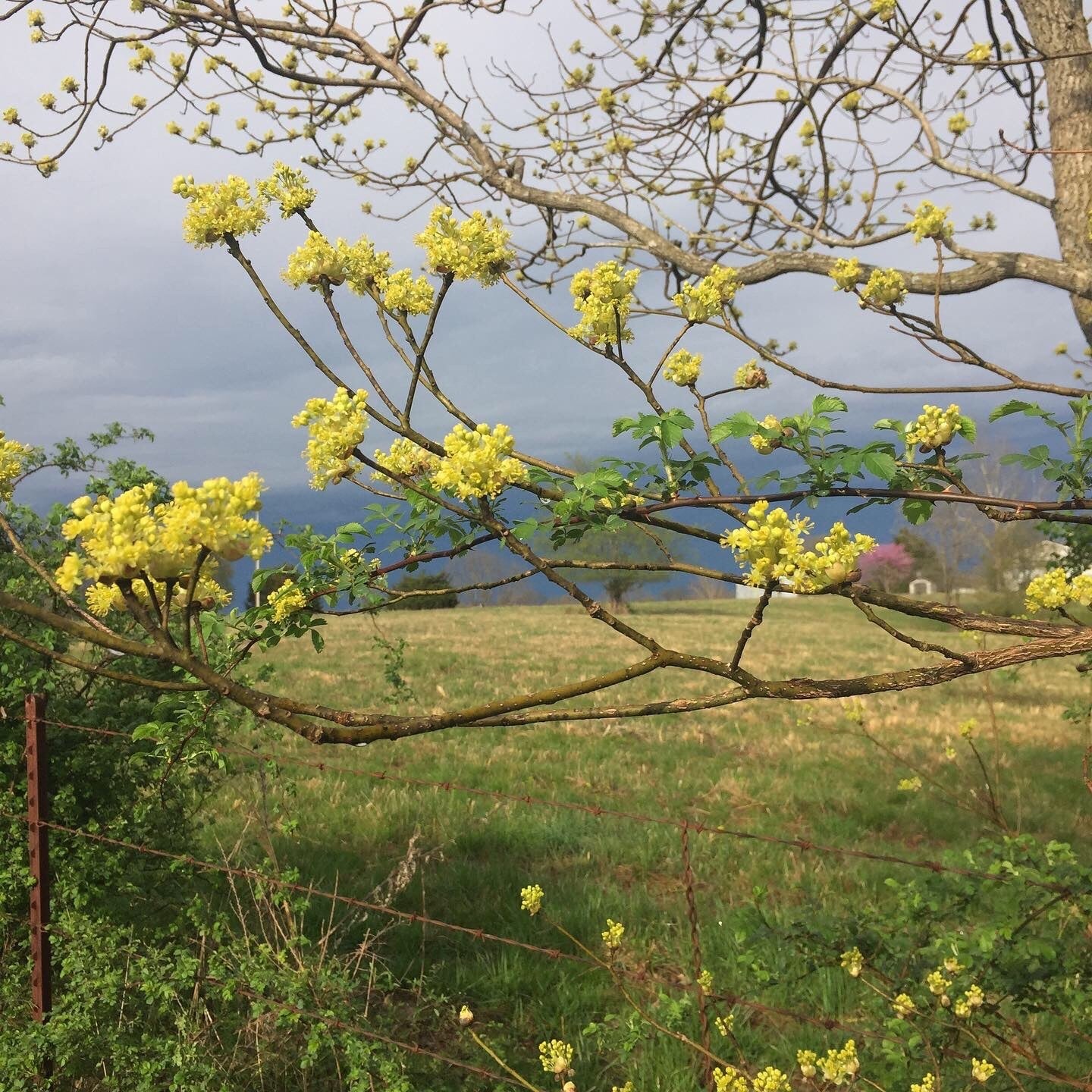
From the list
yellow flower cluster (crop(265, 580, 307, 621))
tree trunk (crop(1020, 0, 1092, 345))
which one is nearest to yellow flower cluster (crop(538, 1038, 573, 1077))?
yellow flower cluster (crop(265, 580, 307, 621))

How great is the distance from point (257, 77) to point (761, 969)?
16.8 ft

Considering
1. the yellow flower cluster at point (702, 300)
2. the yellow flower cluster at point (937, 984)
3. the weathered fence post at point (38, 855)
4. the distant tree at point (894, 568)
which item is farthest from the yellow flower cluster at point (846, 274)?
the distant tree at point (894, 568)

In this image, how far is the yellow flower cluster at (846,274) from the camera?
2932mm

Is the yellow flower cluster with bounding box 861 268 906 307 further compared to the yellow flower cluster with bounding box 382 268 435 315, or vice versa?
the yellow flower cluster with bounding box 861 268 906 307

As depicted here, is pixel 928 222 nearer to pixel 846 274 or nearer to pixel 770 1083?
pixel 846 274

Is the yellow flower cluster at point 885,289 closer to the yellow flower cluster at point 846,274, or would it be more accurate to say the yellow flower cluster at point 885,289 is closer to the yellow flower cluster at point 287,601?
the yellow flower cluster at point 846,274

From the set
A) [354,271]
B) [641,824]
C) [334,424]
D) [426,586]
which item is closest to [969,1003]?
[334,424]

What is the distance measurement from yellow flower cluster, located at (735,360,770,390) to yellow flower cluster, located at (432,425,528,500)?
1145 mm

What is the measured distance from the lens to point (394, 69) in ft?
12.2

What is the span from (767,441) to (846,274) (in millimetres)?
1317

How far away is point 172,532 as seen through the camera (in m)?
1.23

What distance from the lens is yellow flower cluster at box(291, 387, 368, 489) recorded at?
163cm

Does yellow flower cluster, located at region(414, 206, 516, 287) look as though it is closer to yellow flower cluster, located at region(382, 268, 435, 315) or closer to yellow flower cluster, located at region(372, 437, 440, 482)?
yellow flower cluster, located at region(382, 268, 435, 315)

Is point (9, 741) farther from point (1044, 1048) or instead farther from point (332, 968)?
point (1044, 1048)
